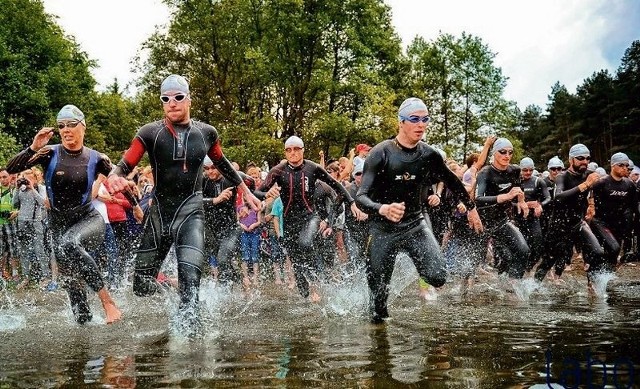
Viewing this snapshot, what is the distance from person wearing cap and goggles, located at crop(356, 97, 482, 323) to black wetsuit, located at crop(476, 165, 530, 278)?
9.01ft

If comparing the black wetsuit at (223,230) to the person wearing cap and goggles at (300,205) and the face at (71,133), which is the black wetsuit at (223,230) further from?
the face at (71,133)

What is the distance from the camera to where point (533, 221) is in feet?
32.6

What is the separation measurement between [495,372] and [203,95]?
3237 cm

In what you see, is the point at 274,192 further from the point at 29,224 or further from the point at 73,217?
the point at 29,224

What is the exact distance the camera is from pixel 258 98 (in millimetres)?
34500

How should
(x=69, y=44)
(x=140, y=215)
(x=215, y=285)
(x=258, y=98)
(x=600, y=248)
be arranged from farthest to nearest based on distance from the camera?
(x=69, y=44), (x=258, y=98), (x=215, y=285), (x=600, y=248), (x=140, y=215)

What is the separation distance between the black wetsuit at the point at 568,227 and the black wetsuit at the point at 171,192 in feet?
18.9

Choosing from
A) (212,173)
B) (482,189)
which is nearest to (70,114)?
(212,173)

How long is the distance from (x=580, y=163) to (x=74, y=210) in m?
7.09

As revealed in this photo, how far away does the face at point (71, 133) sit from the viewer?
22.1 feet

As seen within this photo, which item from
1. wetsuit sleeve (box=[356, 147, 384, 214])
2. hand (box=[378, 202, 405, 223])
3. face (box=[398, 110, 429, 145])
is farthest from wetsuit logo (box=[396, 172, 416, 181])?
hand (box=[378, 202, 405, 223])

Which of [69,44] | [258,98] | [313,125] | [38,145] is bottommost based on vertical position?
[38,145]

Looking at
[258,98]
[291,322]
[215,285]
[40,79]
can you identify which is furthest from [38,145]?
[40,79]

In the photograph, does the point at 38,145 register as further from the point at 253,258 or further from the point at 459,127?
the point at 459,127
